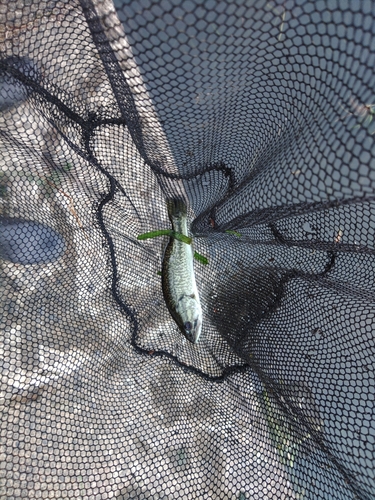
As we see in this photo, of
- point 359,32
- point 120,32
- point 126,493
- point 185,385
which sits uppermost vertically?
point 359,32

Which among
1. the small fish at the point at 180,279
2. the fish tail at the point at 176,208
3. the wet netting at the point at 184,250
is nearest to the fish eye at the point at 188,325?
the small fish at the point at 180,279

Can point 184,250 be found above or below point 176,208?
below

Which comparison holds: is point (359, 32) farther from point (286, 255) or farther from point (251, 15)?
point (286, 255)

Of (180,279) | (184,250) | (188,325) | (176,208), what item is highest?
(176,208)

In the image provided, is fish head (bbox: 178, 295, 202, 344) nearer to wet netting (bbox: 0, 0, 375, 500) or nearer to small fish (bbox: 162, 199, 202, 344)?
small fish (bbox: 162, 199, 202, 344)

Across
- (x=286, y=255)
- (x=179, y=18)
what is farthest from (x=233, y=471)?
(x=179, y=18)

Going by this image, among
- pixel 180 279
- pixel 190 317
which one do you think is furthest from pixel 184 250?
pixel 190 317

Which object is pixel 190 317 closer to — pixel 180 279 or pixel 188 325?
pixel 188 325
